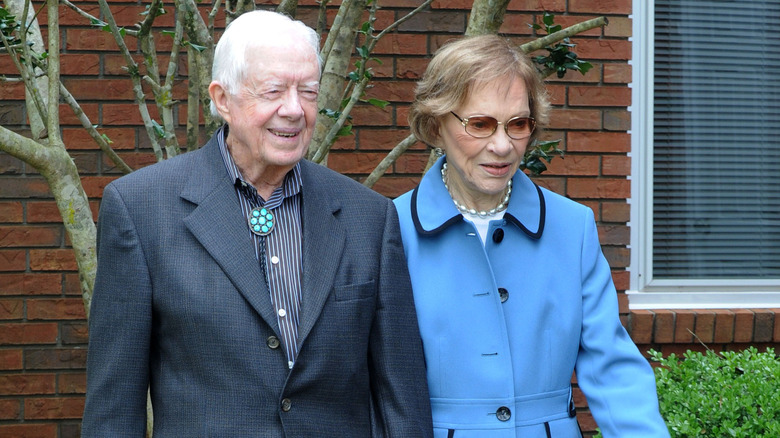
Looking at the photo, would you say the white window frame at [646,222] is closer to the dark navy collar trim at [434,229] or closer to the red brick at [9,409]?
the dark navy collar trim at [434,229]

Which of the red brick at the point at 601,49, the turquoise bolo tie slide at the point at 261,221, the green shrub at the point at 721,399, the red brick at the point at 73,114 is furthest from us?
the red brick at the point at 601,49

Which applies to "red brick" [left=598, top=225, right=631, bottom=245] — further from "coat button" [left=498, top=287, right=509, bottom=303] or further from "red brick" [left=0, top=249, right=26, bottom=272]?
"red brick" [left=0, top=249, right=26, bottom=272]

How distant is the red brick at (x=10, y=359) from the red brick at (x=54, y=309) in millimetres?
169

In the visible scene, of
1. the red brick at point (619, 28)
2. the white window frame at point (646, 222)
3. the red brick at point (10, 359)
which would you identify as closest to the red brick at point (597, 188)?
the white window frame at point (646, 222)

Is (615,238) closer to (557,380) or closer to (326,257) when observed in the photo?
(557,380)

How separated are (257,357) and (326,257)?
0.28m

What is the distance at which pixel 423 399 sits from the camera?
7.18 feet

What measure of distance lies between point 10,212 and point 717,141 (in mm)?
3428

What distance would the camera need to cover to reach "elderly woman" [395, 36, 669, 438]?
2219 millimetres

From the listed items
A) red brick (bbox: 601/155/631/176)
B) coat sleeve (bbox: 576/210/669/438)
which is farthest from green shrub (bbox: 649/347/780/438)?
red brick (bbox: 601/155/631/176)

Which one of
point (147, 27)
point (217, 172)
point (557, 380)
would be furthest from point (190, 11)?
point (557, 380)

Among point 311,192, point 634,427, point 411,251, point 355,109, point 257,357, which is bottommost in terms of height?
point 634,427

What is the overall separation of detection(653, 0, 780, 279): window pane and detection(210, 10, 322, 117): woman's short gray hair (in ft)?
9.64

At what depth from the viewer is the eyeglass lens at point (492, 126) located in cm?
222
